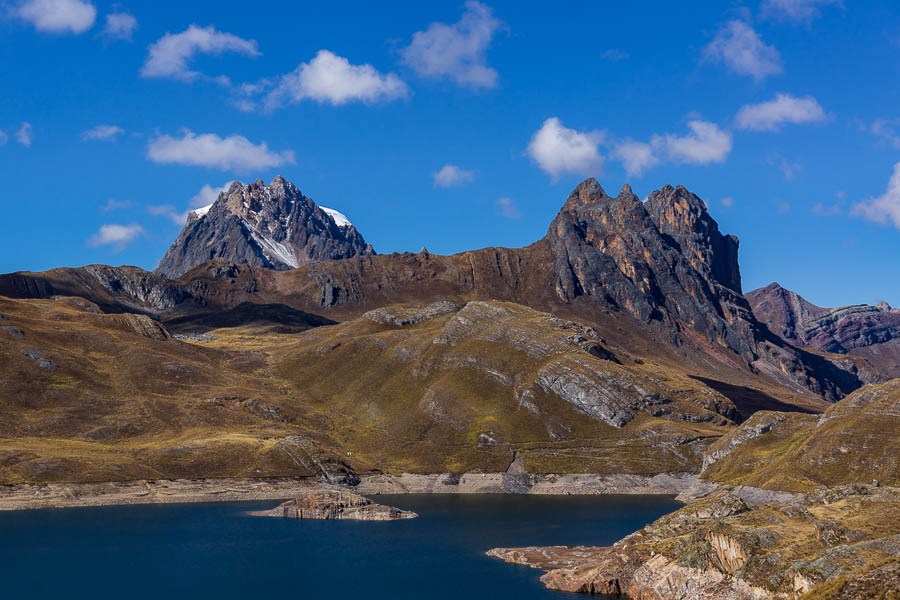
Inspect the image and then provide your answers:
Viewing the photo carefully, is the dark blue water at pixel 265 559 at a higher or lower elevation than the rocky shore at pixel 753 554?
lower

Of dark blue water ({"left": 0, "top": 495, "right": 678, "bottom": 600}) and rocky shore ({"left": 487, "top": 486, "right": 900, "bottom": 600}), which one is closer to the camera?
rocky shore ({"left": 487, "top": 486, "right": 900, "bottom": 600})

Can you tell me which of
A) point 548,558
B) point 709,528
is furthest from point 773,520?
point 548,558

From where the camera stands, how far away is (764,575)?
99438mm

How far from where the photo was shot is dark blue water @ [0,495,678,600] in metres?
133

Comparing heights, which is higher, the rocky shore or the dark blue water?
the rocky shore

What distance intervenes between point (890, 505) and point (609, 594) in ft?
139

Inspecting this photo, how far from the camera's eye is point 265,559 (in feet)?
518

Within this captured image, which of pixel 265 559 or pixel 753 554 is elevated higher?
pixel 753 554

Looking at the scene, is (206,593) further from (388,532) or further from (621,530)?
(621,530)

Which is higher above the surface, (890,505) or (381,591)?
(890,505)

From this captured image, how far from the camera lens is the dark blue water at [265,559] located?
436 feet

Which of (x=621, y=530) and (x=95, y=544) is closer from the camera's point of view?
(x=95, y=544)

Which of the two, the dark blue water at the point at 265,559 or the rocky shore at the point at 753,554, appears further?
the dark blue water at the point at 265,559

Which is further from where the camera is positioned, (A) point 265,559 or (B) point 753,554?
(A) point 265,559
